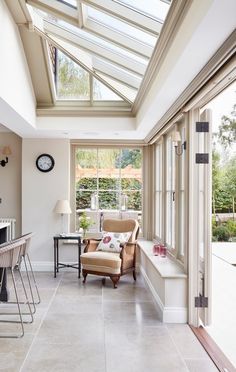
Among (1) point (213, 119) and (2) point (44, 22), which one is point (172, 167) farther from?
(2) point (44, 22)

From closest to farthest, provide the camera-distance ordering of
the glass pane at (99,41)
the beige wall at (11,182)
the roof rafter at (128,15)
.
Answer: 1. the roof rafter at (128,15)
2. the glass pane at (99,41)
3. the beige wall at (11,182)

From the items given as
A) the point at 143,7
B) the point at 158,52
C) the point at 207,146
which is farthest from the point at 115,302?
the point at 143,7

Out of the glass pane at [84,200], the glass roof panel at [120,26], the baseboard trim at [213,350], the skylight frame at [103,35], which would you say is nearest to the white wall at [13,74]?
the skylight frame at [103,35]

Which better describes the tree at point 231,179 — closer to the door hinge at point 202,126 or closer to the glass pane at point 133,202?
the door hinge at point 202,126

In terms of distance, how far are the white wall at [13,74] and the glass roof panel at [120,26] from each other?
90 centimetres

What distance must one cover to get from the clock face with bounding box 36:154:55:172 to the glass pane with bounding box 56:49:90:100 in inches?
45.7

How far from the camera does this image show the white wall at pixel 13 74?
A: 3631 mm

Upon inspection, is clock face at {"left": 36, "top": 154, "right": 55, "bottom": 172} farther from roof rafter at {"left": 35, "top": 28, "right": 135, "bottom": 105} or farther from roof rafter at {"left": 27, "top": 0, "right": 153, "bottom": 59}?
roof rafter at {"left": 27, "top": 0, "right": 153, "bottom": 59}

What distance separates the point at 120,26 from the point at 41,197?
352 cm

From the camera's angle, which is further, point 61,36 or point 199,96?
point 61,36

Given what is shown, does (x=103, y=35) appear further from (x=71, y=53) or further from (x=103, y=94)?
(x=103, y=94)

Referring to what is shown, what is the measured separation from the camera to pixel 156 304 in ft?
13.8

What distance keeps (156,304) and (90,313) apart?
2.61 feet

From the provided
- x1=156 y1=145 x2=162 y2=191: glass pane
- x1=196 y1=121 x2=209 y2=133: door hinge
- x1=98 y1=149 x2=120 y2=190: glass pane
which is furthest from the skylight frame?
x1=98 y1=149 x2=120 y2=190: glass pane
